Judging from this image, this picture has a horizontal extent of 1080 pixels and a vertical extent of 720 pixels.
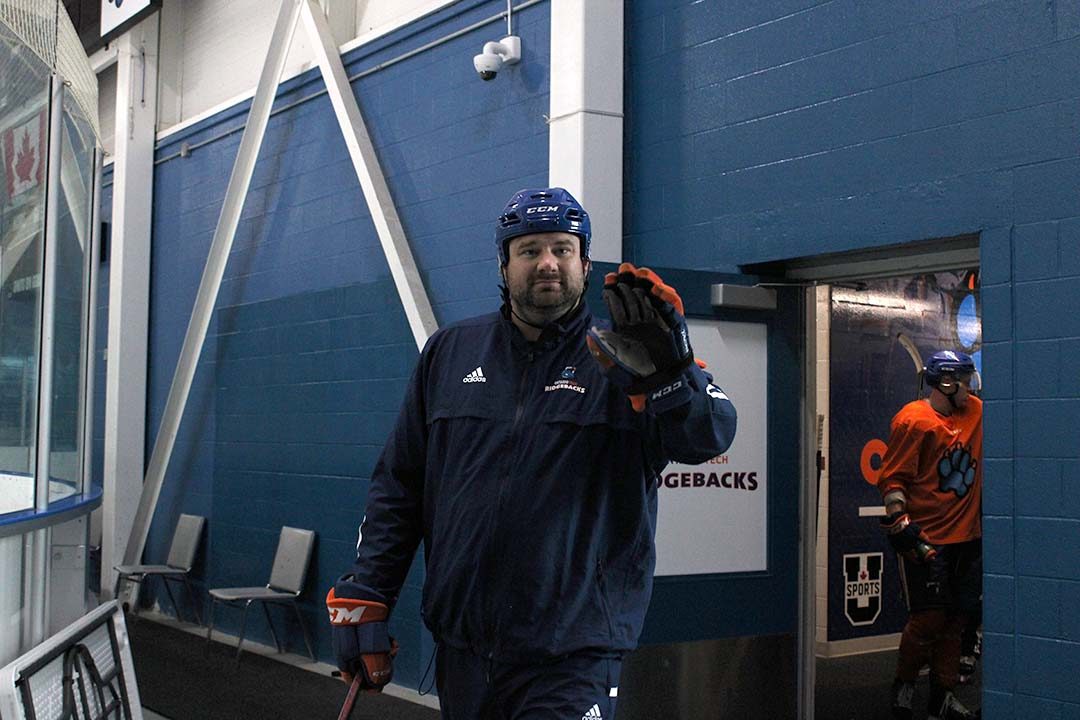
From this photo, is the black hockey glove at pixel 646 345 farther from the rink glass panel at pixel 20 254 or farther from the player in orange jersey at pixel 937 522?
the player in orange jersey at pixel 937 522

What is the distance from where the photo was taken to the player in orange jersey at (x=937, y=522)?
5.35 m

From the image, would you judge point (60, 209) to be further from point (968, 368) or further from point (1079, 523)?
point (968, 368)

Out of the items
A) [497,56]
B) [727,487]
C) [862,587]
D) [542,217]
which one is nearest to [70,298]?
[497,56]

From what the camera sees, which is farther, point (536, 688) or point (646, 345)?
point (536, 688)

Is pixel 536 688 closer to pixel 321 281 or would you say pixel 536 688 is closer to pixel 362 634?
pixel 362 634

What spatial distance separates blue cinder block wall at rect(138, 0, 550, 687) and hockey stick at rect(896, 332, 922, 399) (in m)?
2.82

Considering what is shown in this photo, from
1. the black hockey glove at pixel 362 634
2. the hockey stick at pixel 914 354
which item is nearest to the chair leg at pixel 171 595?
the hockey stick at pixel 914 354

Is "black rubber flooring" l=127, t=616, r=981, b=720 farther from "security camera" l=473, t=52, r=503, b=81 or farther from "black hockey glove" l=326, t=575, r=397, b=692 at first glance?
"black hockey glove" l=326, t=575, r=397, b=692

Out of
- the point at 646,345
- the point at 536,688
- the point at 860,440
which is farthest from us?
the point at 860,440

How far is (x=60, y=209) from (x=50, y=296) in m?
0.33

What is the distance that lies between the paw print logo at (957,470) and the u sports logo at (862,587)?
1.70 m

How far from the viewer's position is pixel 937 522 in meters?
5.52

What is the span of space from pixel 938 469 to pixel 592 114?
7.19ft

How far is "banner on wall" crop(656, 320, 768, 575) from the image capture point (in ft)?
14.7
